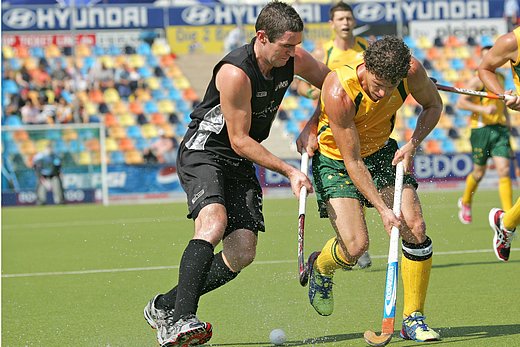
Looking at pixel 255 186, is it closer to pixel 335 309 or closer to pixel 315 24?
pixel 335 309

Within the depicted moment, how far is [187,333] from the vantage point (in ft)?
14.7

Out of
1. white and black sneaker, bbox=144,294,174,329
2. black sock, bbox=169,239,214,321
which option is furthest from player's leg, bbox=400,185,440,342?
white and black sneaker, bbox=144,294,174,329

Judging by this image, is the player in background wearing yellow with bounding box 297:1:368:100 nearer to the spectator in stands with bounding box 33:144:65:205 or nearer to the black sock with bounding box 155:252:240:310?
the black sock with bounding box 155:252:240:310

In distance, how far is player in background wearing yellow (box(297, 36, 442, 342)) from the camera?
488 cm

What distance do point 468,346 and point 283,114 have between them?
54.3ft

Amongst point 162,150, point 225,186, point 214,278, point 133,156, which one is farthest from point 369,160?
point 133,156

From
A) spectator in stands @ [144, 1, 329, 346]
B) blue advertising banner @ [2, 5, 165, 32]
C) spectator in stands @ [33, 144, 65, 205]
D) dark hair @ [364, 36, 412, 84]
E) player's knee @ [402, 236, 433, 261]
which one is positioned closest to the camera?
dark hair @ [364, 36, 412, 84]

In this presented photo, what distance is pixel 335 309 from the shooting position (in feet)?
20.2

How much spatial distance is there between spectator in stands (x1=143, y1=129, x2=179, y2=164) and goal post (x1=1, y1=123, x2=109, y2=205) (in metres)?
0.97

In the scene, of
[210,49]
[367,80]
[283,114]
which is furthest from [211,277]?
[210,49]

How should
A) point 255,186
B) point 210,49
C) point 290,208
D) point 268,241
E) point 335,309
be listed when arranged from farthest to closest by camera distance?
point 210,49
point 290,208
point 268,241
point 335,309
point 255,186

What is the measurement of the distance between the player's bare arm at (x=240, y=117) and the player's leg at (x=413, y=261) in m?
0.67

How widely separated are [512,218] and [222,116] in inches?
107

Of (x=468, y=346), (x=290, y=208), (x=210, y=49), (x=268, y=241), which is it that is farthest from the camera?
(x=210, y=49)
